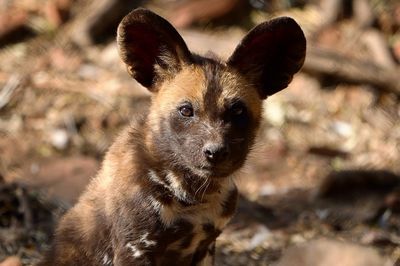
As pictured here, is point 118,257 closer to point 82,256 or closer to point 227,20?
point 82,256

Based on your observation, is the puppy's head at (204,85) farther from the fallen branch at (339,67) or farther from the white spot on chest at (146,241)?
the fallen branch at (339,67)

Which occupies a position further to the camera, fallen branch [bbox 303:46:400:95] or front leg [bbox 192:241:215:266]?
fallen branch [bbox 303:46:400:95]

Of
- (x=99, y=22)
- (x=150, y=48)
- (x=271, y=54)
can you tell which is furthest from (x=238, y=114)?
(x=99, y=22)

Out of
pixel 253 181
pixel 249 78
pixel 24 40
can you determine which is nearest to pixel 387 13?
pixel 253 181

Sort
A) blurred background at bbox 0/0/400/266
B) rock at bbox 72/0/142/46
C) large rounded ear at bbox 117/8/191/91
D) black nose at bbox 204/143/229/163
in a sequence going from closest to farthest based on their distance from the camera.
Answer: black nose at bbox 204/143/229/163
large rounded ear at bbox 117/8/191/91
blurred background at bbox 0/0/400/266
rock at bbox 72/0/142/46

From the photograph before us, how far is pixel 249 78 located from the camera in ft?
16.0

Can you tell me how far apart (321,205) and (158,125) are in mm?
3121

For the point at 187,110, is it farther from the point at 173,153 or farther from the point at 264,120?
the point at 264,120

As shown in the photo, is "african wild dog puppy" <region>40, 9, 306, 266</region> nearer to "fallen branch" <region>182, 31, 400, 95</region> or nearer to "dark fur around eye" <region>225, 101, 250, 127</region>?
"dark fur around eye" <region>225, 101, 250, 127</region>

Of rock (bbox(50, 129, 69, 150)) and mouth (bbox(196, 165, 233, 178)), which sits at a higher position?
mouth (bbox(196, 165, 233, 178))

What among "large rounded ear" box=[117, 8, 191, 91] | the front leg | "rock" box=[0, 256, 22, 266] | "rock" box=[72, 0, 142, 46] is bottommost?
"rock" box=[72, 0, 142, 46]

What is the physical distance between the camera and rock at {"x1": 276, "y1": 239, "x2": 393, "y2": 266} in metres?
5.59

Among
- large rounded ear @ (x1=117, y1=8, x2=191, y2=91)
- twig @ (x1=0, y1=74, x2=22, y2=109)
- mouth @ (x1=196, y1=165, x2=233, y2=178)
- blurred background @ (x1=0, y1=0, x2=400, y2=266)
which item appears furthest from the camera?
twig @ (x1=0, y1=74, x2=22, y2=109)

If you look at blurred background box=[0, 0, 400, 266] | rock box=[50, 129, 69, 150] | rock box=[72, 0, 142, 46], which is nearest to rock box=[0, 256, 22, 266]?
blurred background box=[0, 0, 400, 266]
